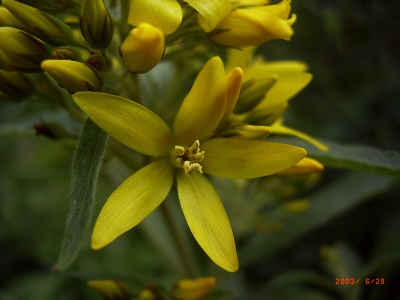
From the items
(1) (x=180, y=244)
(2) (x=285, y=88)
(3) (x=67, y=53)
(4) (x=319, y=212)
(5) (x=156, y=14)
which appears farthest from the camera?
(4) (x=319, y=212)

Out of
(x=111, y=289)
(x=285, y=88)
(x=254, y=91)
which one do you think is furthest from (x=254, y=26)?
(x=111, y=289)

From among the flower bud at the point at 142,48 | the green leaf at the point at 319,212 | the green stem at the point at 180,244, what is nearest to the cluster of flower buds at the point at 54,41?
the flower bud at the point at 142,48

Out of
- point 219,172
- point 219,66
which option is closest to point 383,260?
point 219,172

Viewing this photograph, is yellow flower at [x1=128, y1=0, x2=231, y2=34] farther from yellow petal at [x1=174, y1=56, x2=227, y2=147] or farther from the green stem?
the green stem

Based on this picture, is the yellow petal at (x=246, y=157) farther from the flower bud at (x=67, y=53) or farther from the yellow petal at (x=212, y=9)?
the flower bud at (x=67, y=53)

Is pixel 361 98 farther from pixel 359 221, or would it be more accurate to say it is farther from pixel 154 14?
pixel 154 14

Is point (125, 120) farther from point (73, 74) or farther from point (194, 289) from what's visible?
point (194, 289)
